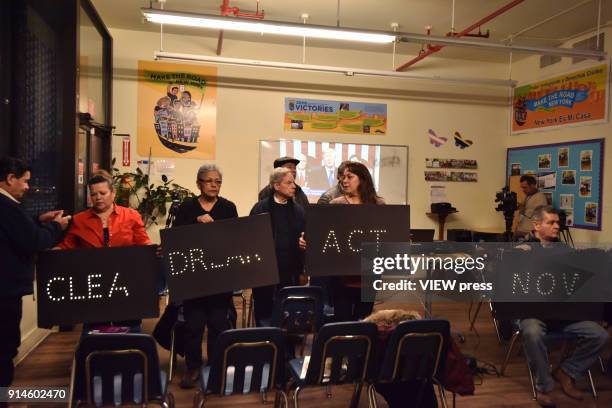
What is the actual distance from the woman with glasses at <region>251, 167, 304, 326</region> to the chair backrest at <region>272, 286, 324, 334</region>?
429mm

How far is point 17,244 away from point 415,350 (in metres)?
2.08

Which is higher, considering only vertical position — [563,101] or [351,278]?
[563,101]

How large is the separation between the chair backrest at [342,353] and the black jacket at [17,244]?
5.01 feet

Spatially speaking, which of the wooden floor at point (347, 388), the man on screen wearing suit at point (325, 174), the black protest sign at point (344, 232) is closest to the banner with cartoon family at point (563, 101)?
the man on screen wearing suit at point (325, 174)

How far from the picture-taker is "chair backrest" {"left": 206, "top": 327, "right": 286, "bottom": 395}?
2018 millimetres

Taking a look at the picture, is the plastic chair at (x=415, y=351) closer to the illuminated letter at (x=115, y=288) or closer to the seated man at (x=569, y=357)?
the seated man at (x=569, y=357)

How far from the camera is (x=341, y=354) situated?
85.2 inches

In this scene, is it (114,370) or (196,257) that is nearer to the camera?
(114,370)

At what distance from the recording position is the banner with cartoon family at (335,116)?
21.9ft

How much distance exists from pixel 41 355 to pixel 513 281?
3687mm

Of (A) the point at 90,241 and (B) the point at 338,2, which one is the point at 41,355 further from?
(B) the point at 338,2

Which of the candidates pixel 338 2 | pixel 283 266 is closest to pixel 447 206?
pixel 338 2

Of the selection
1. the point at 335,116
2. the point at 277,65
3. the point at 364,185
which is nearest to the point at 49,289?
the point at 364,185
